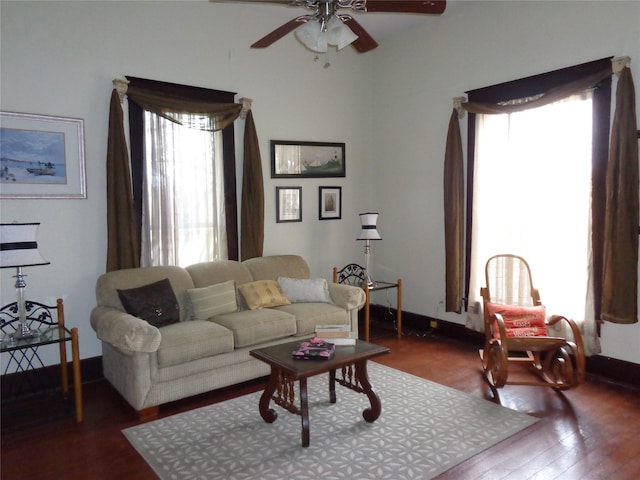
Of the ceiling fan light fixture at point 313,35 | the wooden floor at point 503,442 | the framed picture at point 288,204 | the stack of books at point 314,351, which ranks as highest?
the ceiling fan light fixture at point 313,35

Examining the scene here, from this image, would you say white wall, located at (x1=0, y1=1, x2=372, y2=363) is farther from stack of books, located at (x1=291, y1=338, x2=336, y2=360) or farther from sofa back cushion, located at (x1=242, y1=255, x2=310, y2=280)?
stack of books, located at (x1=291, y1=338, x2=336, y2=360)

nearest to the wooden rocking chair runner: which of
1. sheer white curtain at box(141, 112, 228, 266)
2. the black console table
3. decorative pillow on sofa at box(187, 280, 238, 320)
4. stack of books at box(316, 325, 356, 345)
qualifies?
stack of books at box(316, 325, 356, 345)

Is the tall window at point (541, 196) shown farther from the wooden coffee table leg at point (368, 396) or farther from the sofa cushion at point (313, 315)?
the wooden coffee table leg at point (368, 396)

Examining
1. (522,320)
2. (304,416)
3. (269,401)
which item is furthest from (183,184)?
(522,320)

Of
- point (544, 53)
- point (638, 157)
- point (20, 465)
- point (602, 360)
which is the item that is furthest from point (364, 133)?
point (20, 465)

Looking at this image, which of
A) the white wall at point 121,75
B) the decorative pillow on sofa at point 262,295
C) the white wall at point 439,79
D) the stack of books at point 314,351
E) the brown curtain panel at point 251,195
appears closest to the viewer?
the stack of books at point 314,351

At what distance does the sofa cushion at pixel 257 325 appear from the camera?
348 cm

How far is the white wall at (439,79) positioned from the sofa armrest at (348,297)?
121 centimetres

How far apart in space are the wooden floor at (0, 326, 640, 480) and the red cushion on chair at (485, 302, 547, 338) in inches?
16.3

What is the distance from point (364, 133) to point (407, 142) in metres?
0.62

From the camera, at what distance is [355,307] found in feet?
13.8

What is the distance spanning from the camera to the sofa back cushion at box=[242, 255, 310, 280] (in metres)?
4.43

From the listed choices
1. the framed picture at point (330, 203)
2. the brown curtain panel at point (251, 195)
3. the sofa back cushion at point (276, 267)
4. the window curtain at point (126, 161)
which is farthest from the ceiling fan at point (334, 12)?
the framed picture at point (330, 203)

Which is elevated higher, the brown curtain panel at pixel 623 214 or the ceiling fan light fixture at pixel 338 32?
the ceiling fan light fixture at pixel 338 32
